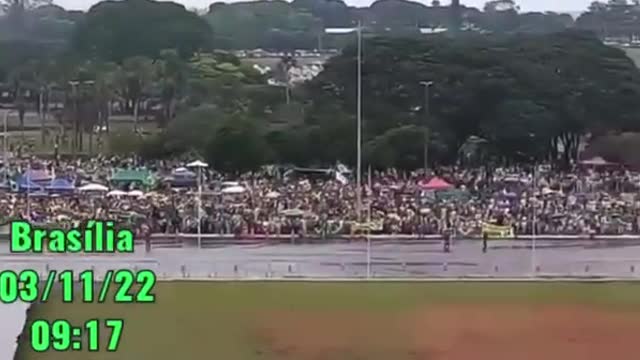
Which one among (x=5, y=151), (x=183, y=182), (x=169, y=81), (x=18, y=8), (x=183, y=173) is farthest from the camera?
(x=18, y=8)

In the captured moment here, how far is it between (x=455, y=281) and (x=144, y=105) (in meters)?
8.71

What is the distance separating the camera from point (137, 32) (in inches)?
741

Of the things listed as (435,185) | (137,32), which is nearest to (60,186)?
(435,185)

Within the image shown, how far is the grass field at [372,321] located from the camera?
6547mm

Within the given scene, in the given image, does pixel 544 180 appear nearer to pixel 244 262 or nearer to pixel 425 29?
pixel 244 262

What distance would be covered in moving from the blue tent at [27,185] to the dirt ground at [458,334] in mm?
5704

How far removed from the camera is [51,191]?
40.2 ft

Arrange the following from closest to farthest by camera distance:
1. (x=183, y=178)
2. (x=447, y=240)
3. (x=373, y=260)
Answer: (x=373, y=260), (x=447, y=240), (x=183, y=178)

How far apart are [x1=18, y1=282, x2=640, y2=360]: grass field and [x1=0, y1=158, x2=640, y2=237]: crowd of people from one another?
7.35 feet

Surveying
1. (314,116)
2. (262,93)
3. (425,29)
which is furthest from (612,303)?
(425,29)

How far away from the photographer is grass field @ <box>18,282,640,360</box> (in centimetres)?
655

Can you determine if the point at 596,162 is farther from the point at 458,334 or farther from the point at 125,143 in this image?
the point at 458,334

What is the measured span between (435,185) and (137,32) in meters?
7.72

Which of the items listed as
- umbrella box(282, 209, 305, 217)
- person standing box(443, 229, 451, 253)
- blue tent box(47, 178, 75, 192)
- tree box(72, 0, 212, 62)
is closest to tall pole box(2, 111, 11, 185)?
blue tent box(47, 178, 75, 192)
